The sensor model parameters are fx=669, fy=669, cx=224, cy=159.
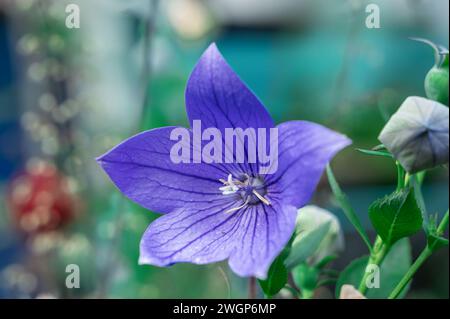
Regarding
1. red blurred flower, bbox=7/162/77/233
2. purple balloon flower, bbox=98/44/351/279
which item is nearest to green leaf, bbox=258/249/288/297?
purple balloon flower, bbox=98/44/351/279

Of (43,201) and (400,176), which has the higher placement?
(400,176)

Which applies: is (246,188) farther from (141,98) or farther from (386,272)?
(141,98)

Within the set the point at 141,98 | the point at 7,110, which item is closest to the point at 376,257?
the point at 141,98

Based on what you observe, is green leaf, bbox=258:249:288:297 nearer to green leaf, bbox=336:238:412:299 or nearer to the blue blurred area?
green leaf, bbox=336:238:412:299

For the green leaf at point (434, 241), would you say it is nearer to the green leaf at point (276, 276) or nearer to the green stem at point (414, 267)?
the green stem at point (414, 267)

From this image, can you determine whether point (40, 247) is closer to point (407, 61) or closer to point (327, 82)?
point (327, 82)
